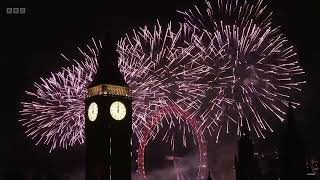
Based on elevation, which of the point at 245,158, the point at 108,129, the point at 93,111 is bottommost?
the point at 245,158

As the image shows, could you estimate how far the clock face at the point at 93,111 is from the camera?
65.3 m

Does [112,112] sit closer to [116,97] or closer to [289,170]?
[116,97]

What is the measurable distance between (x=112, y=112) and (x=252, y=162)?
14.7 m

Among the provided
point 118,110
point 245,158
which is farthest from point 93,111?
point 245,158

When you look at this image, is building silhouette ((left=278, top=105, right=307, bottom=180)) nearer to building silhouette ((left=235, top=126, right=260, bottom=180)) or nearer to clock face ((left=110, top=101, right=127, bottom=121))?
building silhouette ((left=235, top=126, right=260, bottom=180))

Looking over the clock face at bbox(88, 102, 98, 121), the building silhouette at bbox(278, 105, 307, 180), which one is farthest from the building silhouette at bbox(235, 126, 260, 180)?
the clock face at bbox(88, 102, 98, 121)

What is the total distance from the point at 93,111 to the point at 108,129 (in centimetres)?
270

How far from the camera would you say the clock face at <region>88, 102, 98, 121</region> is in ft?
214

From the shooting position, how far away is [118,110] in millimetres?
66438

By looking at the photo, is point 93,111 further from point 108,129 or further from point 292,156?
point 292,156

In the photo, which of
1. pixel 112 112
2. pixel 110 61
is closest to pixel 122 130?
pixel 112 112

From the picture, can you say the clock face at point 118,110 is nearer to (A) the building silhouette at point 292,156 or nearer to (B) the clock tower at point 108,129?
(B) the clock tower at point 108,129

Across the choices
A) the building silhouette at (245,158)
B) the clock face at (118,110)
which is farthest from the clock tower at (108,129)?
the building silhouette at (245,158)

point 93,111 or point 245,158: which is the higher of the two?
point 93,111
